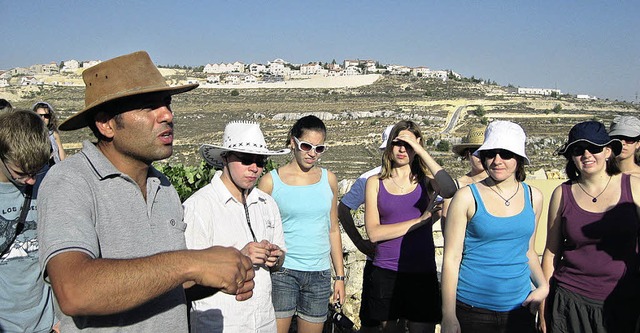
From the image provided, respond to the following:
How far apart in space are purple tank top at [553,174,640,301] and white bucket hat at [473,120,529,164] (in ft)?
1.86

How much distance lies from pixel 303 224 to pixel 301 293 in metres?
0.51

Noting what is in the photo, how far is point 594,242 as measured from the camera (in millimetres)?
3316

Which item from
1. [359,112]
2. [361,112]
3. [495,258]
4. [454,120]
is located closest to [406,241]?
[495,258]

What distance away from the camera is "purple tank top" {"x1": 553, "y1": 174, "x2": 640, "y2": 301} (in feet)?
10.7

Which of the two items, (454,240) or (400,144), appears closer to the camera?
(454,240)

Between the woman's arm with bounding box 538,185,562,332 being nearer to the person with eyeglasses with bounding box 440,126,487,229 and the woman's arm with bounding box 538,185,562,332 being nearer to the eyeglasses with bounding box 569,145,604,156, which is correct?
the eyeglasses with bounding box 569,145,604,156

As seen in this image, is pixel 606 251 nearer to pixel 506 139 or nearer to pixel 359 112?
pixel 506 139

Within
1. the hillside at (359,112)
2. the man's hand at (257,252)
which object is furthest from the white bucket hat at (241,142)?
the hillside at (359,112)

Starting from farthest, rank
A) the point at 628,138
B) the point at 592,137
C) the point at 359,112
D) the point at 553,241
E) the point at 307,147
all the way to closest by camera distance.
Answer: the point at 359,112 < the point at 628,138 < the point at 307,147 < the point at 553,241 < the point at 592,137

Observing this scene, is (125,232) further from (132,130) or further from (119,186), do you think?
(132,130)

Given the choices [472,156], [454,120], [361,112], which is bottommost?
[454,120]

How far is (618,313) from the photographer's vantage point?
10.6 feet

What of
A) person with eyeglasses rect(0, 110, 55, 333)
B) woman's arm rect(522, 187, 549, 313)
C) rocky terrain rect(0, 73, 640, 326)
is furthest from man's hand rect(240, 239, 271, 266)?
rocky terrain rect(0, 73, 640, 326)

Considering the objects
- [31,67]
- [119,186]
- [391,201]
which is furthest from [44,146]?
[31,67]
